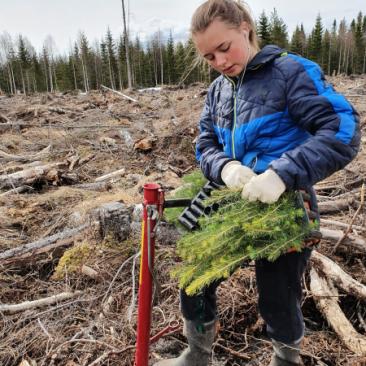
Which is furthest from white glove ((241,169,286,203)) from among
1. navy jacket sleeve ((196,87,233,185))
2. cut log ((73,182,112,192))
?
cut log ((73,182,112,192))

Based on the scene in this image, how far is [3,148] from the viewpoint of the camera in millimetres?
7766

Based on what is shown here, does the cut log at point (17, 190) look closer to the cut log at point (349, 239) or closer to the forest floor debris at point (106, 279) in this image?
the forest floor debris at point (106, 279)

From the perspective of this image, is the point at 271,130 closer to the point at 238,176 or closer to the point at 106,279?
the point at 238,176

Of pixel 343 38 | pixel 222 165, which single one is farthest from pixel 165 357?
pixel 343 38

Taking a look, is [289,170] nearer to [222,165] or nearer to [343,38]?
[222,165]

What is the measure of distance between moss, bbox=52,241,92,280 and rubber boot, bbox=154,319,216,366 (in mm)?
1466

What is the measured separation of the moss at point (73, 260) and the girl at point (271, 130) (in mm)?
1630

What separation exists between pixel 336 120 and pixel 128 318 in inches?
77.5

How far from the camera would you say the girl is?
1438mm

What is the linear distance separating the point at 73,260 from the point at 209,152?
6.73 ft

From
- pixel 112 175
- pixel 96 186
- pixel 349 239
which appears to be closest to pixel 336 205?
pixel 349 239

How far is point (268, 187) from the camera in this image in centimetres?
143

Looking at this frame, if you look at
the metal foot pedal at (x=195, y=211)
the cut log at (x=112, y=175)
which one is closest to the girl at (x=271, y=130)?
the metal foot pedal at (x=195, y=211)

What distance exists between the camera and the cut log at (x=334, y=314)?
213 cm
